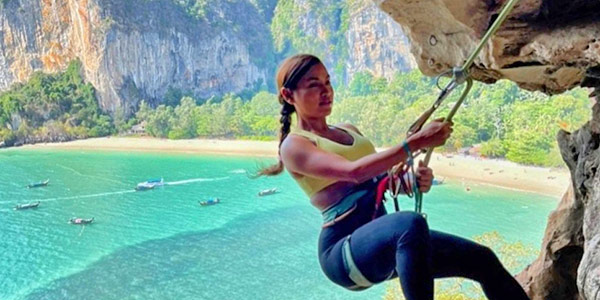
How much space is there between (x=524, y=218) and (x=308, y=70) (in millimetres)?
11713

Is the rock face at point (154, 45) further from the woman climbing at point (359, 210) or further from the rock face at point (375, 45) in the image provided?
the woman climbing at point (359, 210)

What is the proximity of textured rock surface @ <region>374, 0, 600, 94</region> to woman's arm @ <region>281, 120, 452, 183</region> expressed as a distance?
50 cm

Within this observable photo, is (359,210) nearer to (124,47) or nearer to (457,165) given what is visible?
(457,165)

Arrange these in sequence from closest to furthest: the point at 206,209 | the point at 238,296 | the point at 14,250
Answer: the point at 238,296 → the point at 14,250 → the point at 206,209

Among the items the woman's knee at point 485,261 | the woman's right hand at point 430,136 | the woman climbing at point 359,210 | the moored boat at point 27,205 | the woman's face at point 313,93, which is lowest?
the moored boat at point 27,205

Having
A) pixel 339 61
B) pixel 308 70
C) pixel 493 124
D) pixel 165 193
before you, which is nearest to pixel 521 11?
pixel 308 70

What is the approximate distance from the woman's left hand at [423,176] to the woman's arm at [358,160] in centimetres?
13

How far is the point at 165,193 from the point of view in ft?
51.9

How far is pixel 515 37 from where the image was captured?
4.69ft

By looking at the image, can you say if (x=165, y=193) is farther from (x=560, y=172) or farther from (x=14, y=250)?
(x=560, y=172)

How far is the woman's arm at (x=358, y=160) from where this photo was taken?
0.97 meters

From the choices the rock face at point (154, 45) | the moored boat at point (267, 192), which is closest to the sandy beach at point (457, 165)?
the rock face at point (154, 45)

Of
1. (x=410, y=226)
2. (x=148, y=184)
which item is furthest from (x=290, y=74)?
(x=148, y=184)

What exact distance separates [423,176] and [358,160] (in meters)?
→ 0.19
